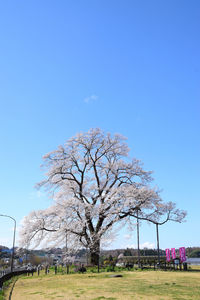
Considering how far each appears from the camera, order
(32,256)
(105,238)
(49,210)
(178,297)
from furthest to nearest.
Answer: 1. (32,256)
2. (49,210)
3. (105,238)
4. (178,297)

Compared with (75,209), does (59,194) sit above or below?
above

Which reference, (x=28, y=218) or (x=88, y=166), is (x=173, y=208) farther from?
(x=28, y=218)

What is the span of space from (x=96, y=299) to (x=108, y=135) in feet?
79.4

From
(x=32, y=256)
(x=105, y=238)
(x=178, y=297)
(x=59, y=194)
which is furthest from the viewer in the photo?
(x=32, y=256)

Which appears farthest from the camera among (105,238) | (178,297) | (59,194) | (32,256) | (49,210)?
(32,256)

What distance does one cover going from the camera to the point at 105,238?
96.7 ft

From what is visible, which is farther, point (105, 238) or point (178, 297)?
point (105, 238)

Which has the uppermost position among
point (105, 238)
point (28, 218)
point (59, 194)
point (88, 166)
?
point (88, 166)

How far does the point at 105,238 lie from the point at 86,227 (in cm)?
279

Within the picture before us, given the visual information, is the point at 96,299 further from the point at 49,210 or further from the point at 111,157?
the point at 111,157

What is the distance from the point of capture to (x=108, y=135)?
35000 millimetres

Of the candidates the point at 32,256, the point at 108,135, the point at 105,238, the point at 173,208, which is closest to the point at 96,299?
the point at 105,238

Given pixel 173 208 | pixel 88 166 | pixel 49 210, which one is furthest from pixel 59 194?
pixel 173 208

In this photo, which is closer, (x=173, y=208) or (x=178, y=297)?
(x=178, y=297)
